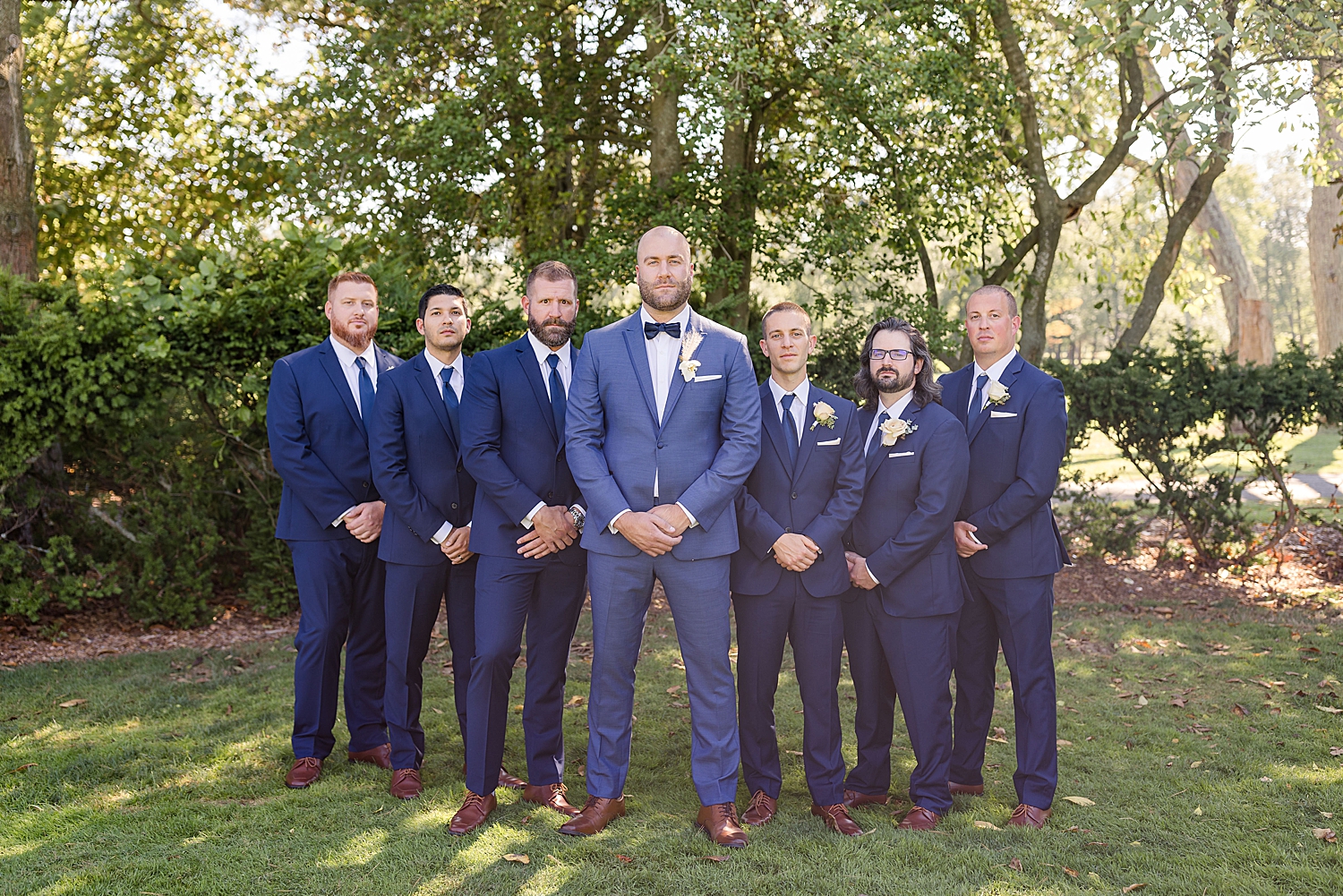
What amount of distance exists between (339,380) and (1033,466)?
331cm

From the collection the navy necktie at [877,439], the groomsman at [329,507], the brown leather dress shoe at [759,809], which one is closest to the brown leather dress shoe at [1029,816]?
the brown leather dress shoe at [759,809]

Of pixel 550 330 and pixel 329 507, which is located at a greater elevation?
pixel 550 330

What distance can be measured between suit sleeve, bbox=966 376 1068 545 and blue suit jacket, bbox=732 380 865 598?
0.61 metres

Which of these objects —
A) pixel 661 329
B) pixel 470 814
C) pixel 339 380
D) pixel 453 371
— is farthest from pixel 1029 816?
pixel 339 380

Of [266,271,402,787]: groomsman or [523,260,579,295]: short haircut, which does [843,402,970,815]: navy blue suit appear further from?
[266,271,402,787]: groomsman

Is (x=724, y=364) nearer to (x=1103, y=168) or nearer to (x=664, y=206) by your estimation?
(x=664, y=206)

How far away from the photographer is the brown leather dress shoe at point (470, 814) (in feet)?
13.7

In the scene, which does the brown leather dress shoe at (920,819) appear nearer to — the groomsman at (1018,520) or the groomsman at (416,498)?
the groomsman at (1018,520)

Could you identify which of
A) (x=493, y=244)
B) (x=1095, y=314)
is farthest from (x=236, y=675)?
(x=1095, y=314)

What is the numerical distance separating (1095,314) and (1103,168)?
62410 millimetres

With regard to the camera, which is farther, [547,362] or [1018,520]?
[547,362]

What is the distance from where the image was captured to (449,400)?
15.6ft

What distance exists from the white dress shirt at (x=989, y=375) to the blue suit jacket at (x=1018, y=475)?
0.03 m

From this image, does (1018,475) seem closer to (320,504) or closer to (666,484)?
(666,484)
